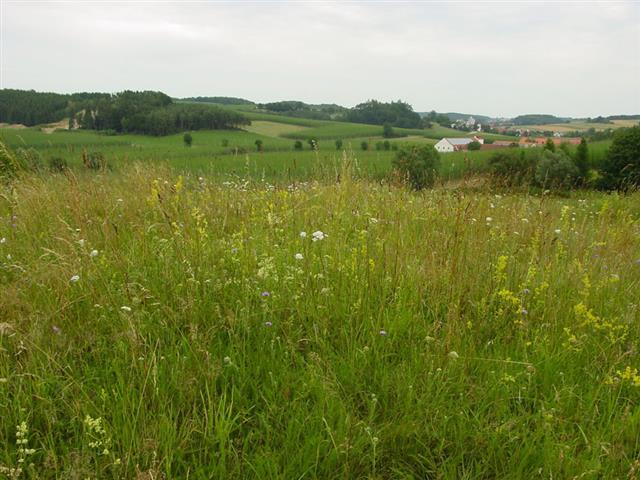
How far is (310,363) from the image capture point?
2217mm

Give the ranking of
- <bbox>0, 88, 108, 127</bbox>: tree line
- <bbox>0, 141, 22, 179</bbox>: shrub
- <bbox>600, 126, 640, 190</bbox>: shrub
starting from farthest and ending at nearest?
1. <bbox>0, 88, 108, 127</bbox>: tree line
2. <bbox>600, 126, 640, 190</bbox>: shrub
3. <bbox>0, 141, 22, 179</bbox>: shrub

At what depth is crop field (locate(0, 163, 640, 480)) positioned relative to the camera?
1.73 metres

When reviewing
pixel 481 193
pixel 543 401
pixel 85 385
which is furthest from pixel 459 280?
pixel 481 193

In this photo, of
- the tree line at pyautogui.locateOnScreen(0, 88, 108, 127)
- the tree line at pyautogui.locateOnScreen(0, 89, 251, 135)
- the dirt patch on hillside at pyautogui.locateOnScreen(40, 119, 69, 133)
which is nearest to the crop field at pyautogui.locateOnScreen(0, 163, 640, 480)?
the tree line at pyautogui.locateOnScreen(0, 89, 251, 135)

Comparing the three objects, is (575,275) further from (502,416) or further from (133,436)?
(133,436)

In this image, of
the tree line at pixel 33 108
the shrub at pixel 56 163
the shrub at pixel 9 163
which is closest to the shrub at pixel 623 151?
the shrub at pixel 56 163

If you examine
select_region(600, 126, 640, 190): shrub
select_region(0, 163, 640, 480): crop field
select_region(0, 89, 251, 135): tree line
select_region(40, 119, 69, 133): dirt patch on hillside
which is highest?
select_region(0, 89, 251, 135): tree line

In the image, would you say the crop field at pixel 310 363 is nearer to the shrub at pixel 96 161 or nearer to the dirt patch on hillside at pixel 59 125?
the shrub at pixel 96 161

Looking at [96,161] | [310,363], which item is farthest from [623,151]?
[310,363]

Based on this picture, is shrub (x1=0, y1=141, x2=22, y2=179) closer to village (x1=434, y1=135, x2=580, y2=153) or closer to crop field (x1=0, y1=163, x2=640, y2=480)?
crop field (x1=0, y1=163, x2=640, y2=480)

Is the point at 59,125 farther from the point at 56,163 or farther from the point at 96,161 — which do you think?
the point at 96,161

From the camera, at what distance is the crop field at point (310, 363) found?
173cm

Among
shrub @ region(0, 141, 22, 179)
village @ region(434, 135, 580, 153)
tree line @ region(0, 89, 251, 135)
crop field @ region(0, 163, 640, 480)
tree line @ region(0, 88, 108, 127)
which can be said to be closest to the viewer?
crop field @ region(0, 163, 640, 480)

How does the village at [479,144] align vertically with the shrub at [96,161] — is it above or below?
above
